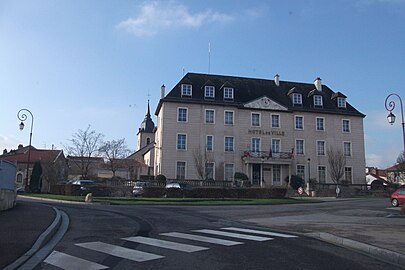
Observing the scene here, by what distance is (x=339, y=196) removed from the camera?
147ft

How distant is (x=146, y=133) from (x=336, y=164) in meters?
65.9

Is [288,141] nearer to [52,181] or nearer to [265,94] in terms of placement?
[265,94]

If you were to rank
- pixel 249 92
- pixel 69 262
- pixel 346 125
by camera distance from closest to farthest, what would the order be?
1. pixel 69 262
2. pixel 249 92
3. pixel 346 125

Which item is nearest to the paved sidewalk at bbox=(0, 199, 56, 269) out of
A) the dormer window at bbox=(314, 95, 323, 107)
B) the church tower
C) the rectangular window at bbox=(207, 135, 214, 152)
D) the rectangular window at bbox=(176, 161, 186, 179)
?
the rectangular window at bbox=(176, 161, 186, 179)

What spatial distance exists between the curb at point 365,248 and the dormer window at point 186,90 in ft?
127

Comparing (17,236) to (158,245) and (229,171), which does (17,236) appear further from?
(229,171)

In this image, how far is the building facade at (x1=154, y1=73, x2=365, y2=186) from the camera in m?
48.5

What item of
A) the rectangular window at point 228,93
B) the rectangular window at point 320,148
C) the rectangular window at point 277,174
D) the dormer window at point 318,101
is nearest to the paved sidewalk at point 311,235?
the rectangular window at point 277,174

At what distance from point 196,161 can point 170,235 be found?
36.1 metres

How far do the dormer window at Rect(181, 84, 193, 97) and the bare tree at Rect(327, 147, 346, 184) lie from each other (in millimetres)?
19326

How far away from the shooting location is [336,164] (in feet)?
166

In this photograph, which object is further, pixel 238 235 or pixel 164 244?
pixel 238 235

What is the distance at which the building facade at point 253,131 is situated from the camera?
Result: 48531 mm

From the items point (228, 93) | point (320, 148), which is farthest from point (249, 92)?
point (320, 148)
